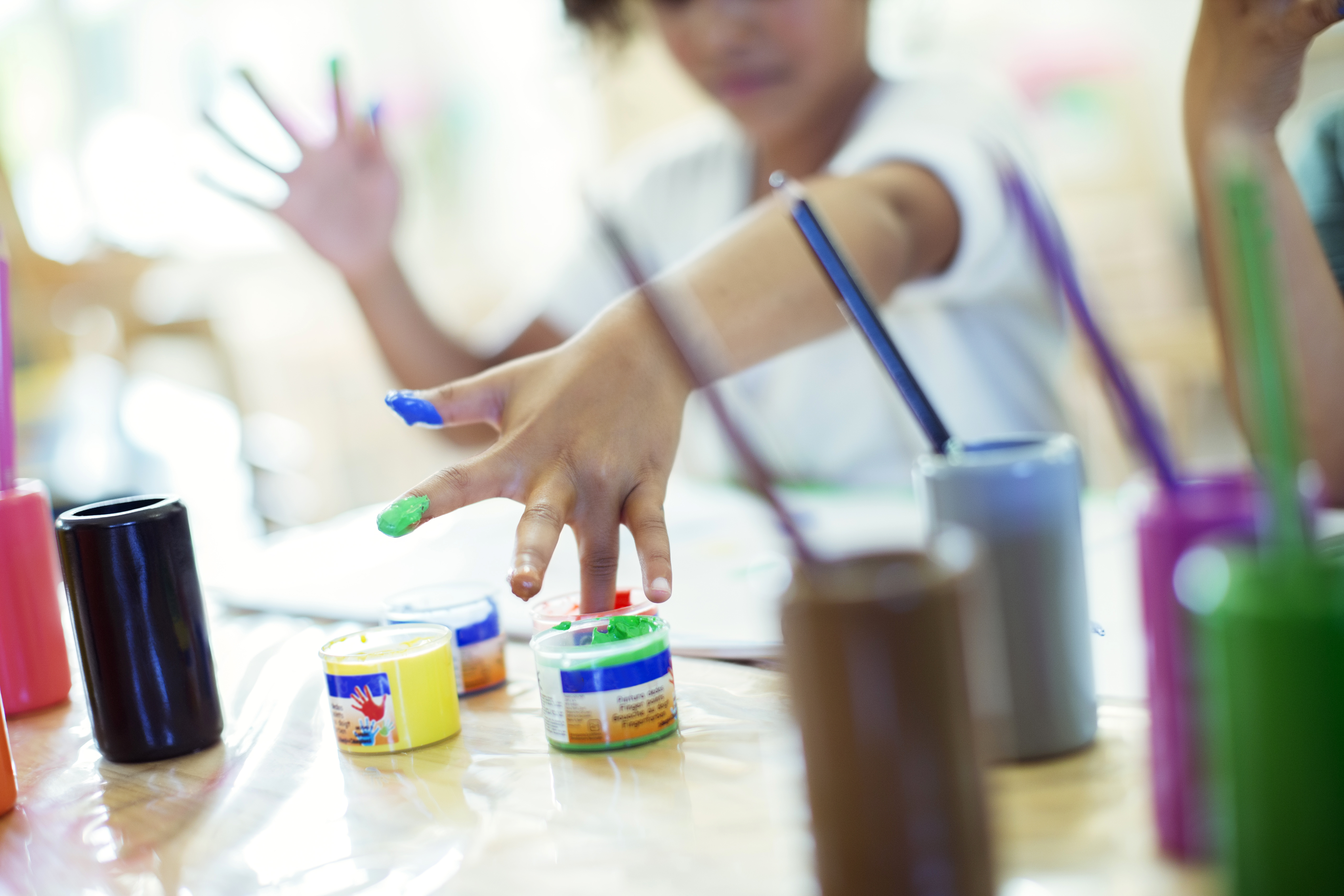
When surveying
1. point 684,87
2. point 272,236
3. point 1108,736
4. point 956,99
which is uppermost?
point 684,87

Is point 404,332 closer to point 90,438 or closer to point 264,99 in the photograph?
point 264,99

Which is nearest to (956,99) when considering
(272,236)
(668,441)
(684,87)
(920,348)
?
(920,348)

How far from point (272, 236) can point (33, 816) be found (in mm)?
3460

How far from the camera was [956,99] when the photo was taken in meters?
1.18

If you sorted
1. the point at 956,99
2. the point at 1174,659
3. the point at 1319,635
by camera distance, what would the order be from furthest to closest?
the point at 956,99 → the point at 1174,659 → the point at 1319,635

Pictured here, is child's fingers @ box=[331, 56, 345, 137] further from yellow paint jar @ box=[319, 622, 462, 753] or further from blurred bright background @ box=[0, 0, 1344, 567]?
blurred bright background @ box=[0, 0, 1344, 567]

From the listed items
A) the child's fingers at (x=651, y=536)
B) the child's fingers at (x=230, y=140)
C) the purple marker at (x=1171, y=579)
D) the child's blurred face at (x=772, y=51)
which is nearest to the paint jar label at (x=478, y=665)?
the child's fingers at (x=651, y=536)

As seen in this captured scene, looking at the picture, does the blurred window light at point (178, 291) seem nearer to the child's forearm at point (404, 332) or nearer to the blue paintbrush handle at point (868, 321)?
the child's forearm at point (404, 332)

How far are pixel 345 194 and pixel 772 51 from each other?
51cm

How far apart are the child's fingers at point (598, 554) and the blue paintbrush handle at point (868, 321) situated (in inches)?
8.5

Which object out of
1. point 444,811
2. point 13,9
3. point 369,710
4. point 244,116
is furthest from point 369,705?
point 13,9

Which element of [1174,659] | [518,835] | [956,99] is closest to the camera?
[1174,659]

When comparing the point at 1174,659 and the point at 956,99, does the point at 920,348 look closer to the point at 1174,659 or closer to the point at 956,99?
the point at 956,99

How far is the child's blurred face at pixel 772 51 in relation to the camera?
1.28 meters
